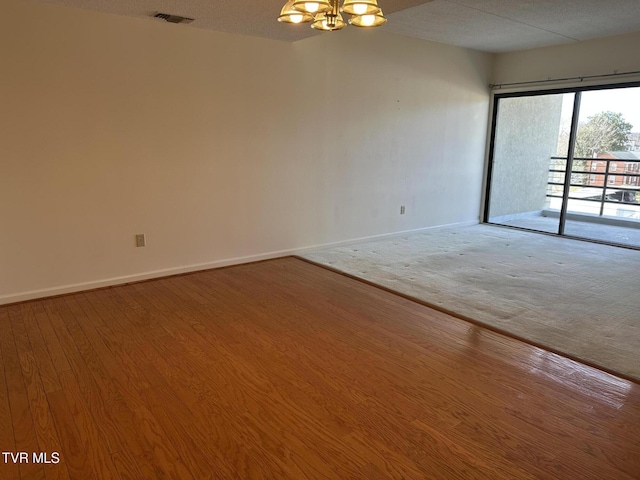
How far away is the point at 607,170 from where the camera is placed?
6.10 meters

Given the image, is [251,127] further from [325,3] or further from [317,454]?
[317,454]

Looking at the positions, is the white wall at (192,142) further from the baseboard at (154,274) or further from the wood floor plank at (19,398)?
the wood floor plank at (19,398)

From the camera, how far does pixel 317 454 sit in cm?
174

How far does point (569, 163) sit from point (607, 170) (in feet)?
2.22

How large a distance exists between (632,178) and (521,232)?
5.32 feet

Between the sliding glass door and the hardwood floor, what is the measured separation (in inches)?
167

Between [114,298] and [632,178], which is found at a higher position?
[632,178]

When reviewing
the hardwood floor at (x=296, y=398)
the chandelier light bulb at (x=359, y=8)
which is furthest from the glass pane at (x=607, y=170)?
the chandelier light bulb at (x=359, y=8)

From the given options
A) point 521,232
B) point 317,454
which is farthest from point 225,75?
point 521,232

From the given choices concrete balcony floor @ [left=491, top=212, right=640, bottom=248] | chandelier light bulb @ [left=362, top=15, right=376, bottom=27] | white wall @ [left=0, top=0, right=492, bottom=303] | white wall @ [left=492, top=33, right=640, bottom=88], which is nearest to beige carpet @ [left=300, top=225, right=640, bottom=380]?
concrete balcony floor @ [left=491, top=212, right=640, bottom=248]

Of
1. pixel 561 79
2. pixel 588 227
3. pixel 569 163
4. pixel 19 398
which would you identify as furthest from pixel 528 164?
pixel 19 398

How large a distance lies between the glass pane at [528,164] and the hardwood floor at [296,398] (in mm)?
4312

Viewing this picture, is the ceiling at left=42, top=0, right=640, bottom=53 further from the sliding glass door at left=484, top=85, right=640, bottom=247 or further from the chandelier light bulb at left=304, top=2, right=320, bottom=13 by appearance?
the chandelier light bulb at left=304, top=2, right=320, bottom=13

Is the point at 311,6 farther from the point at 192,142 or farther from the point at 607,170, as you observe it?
the point at 607,170
